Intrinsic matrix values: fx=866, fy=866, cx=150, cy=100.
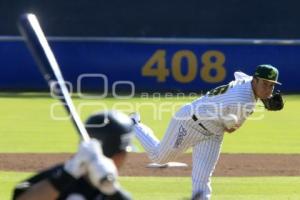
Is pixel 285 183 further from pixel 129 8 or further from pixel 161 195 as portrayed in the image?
pixel 129 8

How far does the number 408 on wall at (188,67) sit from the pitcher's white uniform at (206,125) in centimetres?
1620

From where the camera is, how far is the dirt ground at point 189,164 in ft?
40.6

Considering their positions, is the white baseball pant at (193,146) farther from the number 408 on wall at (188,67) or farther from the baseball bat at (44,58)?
the number 408 on wall at (188,67)

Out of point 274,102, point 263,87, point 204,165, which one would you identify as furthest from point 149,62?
point 263,87

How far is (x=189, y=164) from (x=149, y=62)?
12.5m

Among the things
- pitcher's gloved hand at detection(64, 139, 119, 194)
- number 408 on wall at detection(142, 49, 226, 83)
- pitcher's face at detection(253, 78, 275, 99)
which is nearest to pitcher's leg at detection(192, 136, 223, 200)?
pitcher's face at detection(253, 78, 275, 99)

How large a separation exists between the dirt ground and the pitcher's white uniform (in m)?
3.23

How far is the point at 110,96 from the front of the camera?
24203mm

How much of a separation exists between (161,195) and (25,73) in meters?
15.9

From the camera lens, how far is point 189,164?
13.3 m

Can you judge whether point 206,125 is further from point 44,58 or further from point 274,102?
point 44,58

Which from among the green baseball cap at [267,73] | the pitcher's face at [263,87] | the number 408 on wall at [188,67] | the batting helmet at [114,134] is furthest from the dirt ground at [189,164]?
the number 408 on wall at [188,67]

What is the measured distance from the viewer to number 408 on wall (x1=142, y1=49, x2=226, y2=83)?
25.3m

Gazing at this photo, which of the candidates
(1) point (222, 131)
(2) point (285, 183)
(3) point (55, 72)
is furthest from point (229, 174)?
(3) point (55, 72)
